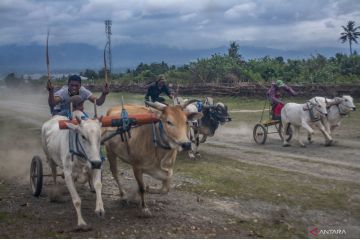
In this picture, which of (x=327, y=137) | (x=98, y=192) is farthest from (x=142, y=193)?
(x=327, y=137)

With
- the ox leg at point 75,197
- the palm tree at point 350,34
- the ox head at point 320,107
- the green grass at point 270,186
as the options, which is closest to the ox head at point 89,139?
the ox leg at point 75,197

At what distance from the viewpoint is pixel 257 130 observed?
18.4 meters

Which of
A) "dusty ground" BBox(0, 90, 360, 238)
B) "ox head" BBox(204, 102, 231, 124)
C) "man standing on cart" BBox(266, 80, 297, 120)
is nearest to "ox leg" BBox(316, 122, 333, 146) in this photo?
"dusty ground" BBox(0, 90, 360, 238)

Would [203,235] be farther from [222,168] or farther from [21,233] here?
[222,168]

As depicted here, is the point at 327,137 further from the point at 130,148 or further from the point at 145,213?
the point at 145,213

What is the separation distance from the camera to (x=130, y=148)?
361 inches

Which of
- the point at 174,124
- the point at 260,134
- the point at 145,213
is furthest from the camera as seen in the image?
the point at 260,134

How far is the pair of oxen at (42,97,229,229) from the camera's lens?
805 cm

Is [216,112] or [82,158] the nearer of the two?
[82,158]

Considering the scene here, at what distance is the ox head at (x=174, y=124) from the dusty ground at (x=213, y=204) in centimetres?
138

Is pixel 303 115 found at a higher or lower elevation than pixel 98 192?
higher

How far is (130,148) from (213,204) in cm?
199

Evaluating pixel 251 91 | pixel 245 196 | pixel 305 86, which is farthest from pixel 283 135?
pixel 251 91

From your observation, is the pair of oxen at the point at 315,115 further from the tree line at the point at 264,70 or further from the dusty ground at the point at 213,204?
the tree line at the point at 264,70
